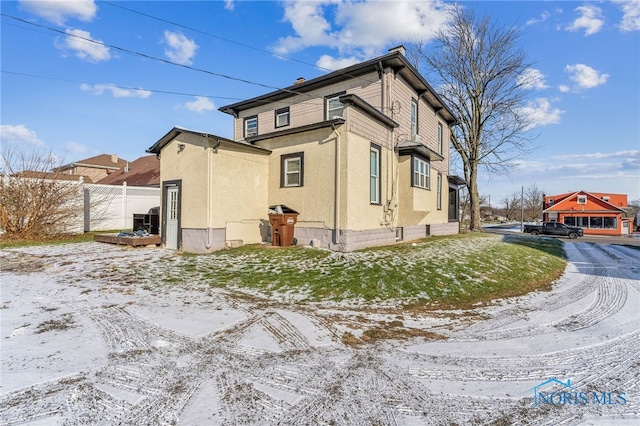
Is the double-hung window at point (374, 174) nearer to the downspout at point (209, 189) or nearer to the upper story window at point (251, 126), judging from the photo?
the downspout at point (209, 189)

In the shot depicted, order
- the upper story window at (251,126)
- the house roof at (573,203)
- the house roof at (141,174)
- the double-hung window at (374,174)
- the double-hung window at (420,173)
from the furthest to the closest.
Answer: the house roof at (573,203) → the house roof at (141,174) → the upper story window at (251,126) → the double-hung window at (420,173) → the double-hung window at (374,174)

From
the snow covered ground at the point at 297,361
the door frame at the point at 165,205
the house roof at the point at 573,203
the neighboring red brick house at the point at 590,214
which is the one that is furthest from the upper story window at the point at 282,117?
the house roof at the point at 573,203

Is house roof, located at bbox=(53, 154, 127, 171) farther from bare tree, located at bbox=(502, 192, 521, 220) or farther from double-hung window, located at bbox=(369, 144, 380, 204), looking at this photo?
bare tree, located at bbox=(502, 192, 521, 220)

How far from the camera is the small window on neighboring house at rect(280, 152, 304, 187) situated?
1129cm

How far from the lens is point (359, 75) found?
12.8m

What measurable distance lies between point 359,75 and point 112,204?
1535 cm

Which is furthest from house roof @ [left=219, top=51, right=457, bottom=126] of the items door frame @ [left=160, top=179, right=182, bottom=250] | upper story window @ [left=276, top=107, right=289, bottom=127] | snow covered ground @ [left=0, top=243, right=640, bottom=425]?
snow covered ground @ [left=0, top=243, right=640, bottom=425]

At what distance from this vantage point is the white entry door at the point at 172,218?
11.5 metres

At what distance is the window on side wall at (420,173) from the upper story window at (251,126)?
28.7ft

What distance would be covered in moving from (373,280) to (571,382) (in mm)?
3912

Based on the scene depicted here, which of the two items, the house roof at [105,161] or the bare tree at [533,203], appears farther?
the bare tree at [533,203]

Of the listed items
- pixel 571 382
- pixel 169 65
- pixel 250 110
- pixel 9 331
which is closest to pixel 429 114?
pixel 250 110

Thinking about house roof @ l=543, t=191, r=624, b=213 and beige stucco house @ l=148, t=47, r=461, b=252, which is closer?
beige stucco house @ l=148, t=47, r=461, b=252

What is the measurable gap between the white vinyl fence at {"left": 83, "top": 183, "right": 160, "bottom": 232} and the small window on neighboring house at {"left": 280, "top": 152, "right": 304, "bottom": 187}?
35.9 ft
